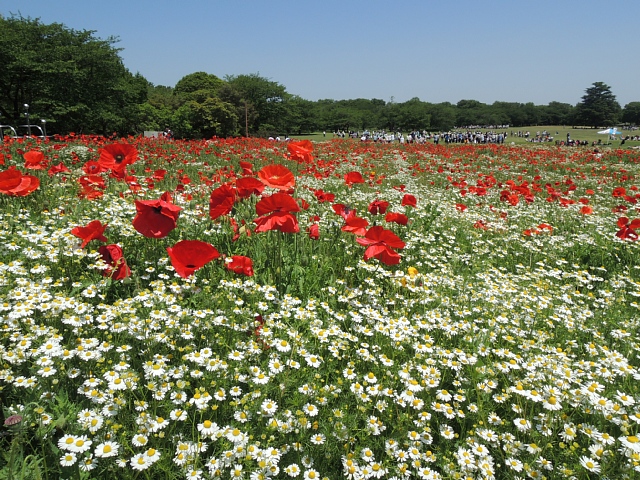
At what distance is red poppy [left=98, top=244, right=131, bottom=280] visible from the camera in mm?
2479

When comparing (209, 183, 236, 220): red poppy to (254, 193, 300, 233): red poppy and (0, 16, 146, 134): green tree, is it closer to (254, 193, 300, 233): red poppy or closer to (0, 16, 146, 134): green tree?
(254, 193, 300, 233): red poppy

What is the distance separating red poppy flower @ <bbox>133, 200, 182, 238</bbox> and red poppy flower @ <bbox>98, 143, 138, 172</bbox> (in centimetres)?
125

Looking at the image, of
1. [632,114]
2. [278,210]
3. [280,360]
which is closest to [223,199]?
[278,210]

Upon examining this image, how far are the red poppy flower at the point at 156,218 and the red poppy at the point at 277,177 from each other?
0.72 m

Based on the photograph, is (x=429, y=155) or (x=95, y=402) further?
(x=429, y=155)

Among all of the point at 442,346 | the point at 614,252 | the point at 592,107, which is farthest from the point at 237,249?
the point at 592,107

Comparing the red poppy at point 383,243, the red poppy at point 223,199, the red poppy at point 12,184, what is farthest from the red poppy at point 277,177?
the red poppy at point 12,184

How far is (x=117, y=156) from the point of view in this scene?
3.41m

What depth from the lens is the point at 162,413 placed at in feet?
5.90

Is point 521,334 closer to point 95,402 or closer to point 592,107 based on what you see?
point 95,402

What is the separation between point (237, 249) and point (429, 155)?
55.8 ft

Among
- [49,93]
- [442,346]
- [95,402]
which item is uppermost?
[49,93]

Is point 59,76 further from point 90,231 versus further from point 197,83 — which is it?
point 197,83

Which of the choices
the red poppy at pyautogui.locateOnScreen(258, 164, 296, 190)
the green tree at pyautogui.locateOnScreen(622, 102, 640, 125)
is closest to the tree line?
the red poppy at pyautogui.locateOnScreen(258, 164, 296, 190)
